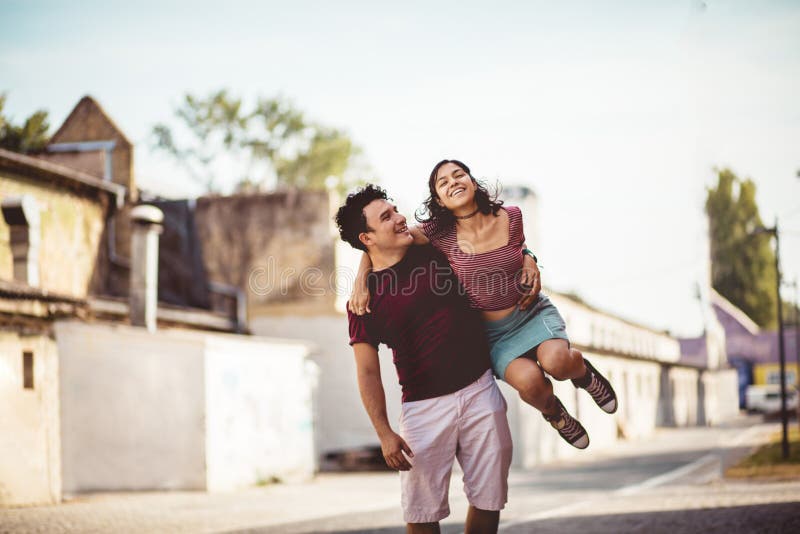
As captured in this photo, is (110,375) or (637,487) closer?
(637,487)

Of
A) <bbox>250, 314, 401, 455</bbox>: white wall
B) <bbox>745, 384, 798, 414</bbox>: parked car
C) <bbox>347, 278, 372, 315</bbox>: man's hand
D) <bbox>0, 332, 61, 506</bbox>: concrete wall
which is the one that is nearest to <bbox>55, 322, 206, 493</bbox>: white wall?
<bbox>0, 332, 61, 506</bbox>: concrete wall

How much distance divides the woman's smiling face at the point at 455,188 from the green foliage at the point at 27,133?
3164cm

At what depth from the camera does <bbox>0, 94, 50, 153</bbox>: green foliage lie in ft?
112

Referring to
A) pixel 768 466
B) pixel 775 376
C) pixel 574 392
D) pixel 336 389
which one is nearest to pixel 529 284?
pixel 768 466

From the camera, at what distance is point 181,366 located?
67.8ft

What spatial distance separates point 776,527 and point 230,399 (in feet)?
46.9

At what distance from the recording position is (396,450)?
15.0 feet

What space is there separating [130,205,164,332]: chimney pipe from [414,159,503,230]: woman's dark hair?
63.7ft

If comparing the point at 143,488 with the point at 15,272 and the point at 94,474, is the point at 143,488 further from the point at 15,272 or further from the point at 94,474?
the point at 15,272

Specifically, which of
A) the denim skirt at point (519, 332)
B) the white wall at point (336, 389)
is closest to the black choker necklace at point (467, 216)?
the denim skirt at point (519, 332)

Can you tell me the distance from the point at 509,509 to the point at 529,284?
9120 millimetres

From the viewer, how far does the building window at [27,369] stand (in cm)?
1591

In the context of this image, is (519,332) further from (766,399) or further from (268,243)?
(766,399)

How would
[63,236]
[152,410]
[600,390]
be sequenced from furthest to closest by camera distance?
1. [63,236]
2. [152,410]
3. [600,390]
